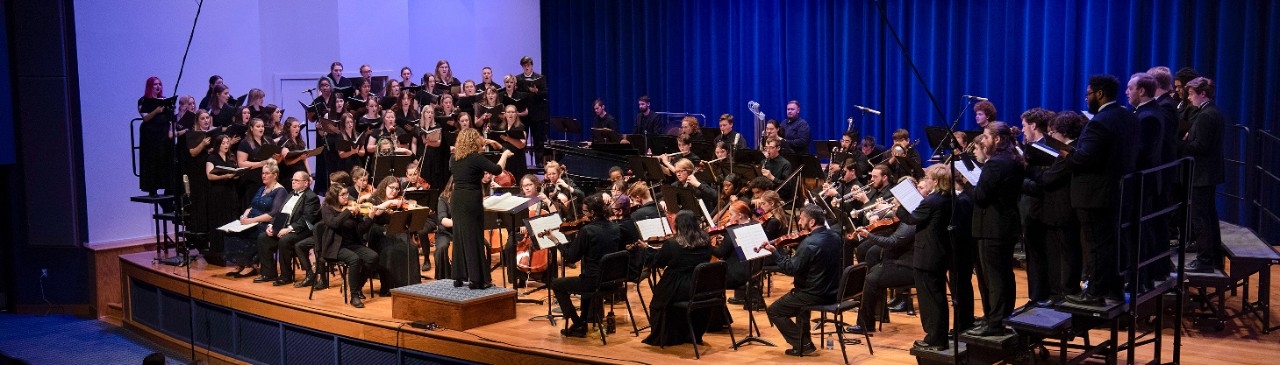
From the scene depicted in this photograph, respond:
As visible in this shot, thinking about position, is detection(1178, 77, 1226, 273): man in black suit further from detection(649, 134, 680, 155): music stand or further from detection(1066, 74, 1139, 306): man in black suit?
detection(649, 134, 680, 155): music stand

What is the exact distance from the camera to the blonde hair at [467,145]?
29.0 ft

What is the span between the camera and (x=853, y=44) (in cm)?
1574

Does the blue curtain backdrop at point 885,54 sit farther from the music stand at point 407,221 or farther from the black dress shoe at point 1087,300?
the black dress shoe at point 1087,300

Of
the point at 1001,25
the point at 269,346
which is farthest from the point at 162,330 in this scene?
the point at 1001,25

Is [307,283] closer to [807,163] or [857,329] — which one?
[807,163]

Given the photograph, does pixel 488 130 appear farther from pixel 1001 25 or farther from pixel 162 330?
pixel 1001 25

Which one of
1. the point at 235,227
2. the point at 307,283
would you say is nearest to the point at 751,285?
the point at 307,283

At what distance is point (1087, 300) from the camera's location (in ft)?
20.3

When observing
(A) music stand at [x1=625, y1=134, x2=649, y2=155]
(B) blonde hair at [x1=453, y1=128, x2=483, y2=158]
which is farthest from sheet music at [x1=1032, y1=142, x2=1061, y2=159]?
(A) music stand at [x1=625, y1=134, x2=649, y2=155]

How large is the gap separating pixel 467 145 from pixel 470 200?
44 cm

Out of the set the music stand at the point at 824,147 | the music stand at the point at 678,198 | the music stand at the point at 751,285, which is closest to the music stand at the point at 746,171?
the music stand at the point at 678,198

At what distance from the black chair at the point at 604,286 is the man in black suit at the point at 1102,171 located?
3.25 m

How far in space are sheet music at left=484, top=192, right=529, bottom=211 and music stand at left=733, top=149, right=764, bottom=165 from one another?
2.77 m

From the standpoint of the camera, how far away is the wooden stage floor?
301 inches
